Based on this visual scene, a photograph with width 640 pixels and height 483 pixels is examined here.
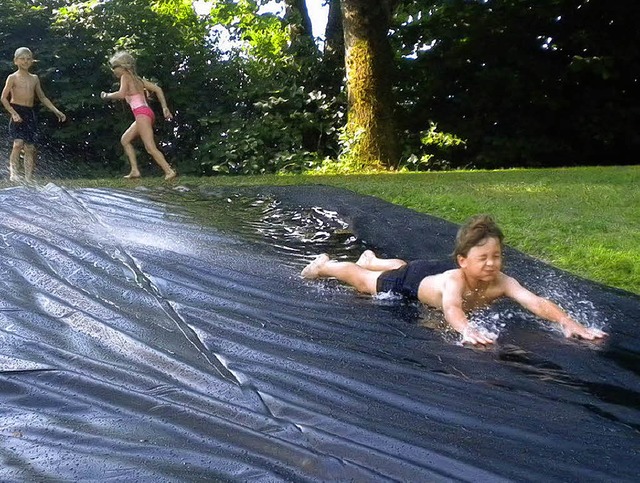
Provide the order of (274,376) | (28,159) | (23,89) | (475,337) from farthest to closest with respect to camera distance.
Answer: (28,159) < (23,89) < (475,337) < (274,376)

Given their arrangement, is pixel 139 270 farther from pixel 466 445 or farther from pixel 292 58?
pixel 292 58

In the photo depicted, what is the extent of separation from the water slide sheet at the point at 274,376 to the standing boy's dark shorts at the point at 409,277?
0.30 feet

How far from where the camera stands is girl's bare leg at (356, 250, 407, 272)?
172 inches

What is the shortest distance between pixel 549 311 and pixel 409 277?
83 centimetres

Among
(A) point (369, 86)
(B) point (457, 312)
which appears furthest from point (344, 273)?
(A) point (369, 86)

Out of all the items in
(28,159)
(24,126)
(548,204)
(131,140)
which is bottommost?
(548,204)

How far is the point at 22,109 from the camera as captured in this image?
351 inches

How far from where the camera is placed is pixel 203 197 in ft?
23.9

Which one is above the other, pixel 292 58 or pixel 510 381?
pixel 292 58

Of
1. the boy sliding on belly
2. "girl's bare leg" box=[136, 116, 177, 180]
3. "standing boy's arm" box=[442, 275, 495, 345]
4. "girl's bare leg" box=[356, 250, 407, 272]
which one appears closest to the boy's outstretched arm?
the boy sliding on belly

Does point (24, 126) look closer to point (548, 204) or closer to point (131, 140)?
point (131, 140)

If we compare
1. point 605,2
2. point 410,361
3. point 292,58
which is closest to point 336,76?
point 292,58

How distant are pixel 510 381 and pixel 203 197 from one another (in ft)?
16.0

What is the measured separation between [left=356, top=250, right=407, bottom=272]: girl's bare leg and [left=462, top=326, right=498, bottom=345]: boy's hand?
99 centimetres
